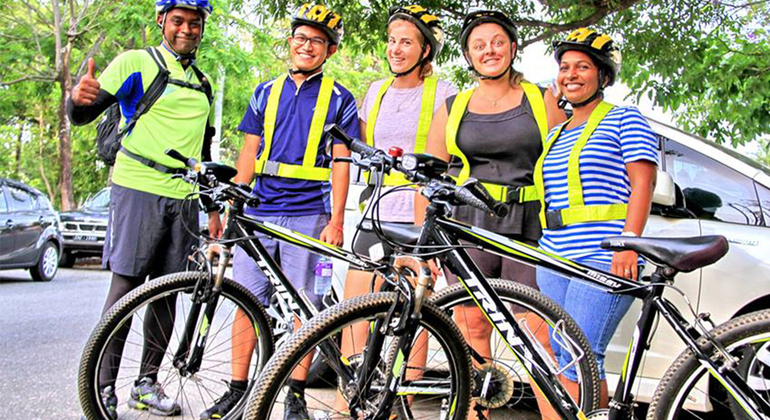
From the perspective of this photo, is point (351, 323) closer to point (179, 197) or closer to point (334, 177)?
point (334, 177)

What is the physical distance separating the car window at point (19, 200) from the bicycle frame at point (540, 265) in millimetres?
10376

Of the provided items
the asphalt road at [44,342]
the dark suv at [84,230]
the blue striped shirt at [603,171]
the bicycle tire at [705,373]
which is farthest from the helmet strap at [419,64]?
the dark suv at [84,230]

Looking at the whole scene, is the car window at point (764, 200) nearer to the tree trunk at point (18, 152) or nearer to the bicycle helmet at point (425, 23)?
the bicycle helmet at point (425, 23)

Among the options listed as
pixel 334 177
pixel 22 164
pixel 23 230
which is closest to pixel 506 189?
pixel 334 177

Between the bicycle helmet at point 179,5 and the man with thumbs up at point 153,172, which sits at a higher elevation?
the bicycle helmet at point 179,5

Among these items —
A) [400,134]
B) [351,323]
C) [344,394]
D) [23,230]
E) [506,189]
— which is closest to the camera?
[351,323]

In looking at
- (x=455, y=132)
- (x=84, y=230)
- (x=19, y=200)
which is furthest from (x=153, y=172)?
(x=84, y=230)

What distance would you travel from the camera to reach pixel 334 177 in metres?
3.83

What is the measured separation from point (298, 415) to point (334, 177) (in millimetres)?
1297

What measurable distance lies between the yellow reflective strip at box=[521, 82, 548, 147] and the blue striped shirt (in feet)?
0.73

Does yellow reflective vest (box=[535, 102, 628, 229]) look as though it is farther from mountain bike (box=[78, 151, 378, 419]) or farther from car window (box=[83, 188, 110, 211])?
car window (box=[83, 188, 110, 211])

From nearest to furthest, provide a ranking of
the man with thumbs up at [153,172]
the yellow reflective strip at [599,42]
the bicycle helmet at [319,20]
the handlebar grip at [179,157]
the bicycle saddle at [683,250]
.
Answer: the bicycle saddle at [683,250]
the yellow reflective strip at [599,42]
the handlebar grip at [179,157]
the man with thumbs up at [153,172]
the bicycle helmet at [319,20]

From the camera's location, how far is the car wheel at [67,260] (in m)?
15.3

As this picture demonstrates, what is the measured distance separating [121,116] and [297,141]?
98 cm
